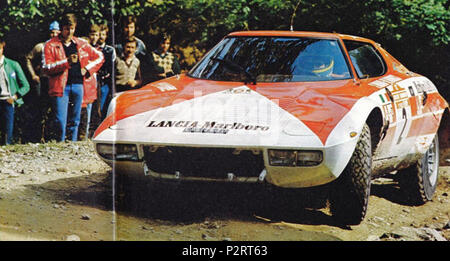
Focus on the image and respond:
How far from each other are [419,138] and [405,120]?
0.49 meters

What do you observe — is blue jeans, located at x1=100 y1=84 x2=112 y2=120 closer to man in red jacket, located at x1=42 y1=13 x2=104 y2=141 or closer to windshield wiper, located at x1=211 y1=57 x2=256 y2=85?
man in red jacket, located at x1=42 y1=13 x2=104 y2=141

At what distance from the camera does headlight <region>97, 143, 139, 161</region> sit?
5.05 meters

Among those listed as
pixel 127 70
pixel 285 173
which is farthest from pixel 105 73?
pixel 285 173

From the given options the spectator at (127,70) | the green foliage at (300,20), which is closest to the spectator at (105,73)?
the spectator at (127,70)

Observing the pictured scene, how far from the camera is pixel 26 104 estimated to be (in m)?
9.32

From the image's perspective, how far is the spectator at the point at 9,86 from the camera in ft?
26.3

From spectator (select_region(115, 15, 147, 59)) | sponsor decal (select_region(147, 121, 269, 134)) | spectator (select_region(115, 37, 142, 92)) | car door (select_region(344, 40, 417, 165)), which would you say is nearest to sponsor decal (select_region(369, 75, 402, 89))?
car door (select_region(344, 40, 417, 165))

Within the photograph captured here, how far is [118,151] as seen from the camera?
5.11 meters

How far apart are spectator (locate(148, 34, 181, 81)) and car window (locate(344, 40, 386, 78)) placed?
160 inches

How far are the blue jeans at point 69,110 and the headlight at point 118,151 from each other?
3676 mm

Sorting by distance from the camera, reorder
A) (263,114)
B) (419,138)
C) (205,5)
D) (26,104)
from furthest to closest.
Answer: (205,5), (26,104), (419,138), (263,114)

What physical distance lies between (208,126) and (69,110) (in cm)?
460
